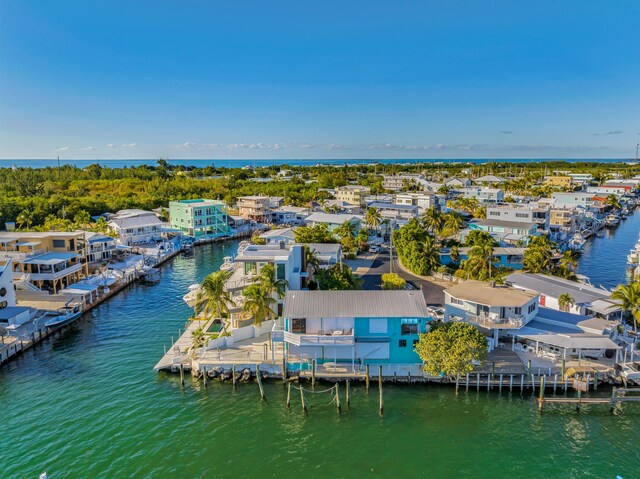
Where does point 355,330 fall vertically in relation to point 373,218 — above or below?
below

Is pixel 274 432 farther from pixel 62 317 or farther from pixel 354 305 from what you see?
pixel 62 317

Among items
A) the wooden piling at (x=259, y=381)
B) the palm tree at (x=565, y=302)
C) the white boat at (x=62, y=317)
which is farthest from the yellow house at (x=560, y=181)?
the white boat at (x=62, y=317)

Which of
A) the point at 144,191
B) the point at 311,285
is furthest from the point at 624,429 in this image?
the point at 144,191

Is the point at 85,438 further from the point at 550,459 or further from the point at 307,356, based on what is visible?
the point at 550,459

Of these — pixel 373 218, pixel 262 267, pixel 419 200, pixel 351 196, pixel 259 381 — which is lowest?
pixel 259 381

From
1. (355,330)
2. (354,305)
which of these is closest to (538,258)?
(354,305)

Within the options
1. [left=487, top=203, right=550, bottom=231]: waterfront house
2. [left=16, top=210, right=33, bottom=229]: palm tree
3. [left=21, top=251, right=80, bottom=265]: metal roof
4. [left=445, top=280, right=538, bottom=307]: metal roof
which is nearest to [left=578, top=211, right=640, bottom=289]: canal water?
[left=487, top=203, right=550, bottom=231]: waterfront house

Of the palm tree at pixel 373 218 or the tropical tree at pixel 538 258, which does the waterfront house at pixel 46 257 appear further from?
the tropical tree at pixel 538 258
